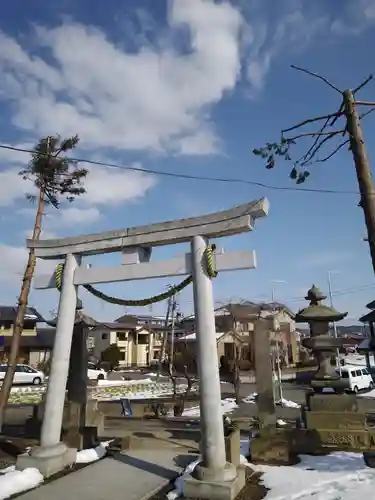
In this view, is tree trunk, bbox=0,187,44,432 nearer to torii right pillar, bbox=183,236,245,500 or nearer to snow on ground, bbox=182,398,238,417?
torii right pillar, bbox=183,236,245,500

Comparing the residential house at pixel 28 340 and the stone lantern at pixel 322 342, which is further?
the residential house at pixel 28 340

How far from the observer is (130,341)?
48656 millimetres

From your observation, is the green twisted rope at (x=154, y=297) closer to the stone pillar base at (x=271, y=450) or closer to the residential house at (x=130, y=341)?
the stone pillar base at (x=271, y=450)

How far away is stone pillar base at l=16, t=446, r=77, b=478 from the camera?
21.5 feet

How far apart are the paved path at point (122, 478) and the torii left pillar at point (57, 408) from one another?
42cm

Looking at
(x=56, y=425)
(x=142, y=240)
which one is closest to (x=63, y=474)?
(x=56, y=425)

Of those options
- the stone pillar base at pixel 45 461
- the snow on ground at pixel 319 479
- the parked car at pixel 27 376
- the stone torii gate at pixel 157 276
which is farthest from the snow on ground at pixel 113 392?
the snow on ground at pixel 319 479

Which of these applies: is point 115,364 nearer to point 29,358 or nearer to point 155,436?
point 29,358

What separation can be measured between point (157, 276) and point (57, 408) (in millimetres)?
3125

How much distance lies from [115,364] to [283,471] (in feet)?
122

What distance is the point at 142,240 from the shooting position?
7297 millimetres

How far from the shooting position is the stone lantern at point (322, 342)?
9617 millimetres

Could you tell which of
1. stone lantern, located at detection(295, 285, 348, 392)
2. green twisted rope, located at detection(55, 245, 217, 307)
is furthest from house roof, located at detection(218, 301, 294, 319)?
green twisted rope, located at detection(55, 245, 217, 307)

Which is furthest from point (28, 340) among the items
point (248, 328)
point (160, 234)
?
point (160, 234)
